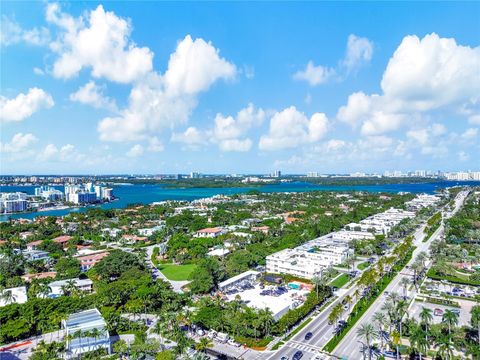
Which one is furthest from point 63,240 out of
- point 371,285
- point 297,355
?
point 371,285

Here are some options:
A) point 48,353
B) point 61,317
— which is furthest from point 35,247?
point 48,353

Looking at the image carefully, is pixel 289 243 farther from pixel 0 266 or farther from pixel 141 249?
pixel 0 266

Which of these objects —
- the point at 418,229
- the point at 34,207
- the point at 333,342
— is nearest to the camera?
the point at 333,342

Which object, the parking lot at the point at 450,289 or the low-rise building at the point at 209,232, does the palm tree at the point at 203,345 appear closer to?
the parking lot at the point at 450,289

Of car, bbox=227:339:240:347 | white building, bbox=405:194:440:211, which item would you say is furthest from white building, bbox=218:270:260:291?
white building, bbox=405:194:440:211

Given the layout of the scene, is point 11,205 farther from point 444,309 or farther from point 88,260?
point 444,309

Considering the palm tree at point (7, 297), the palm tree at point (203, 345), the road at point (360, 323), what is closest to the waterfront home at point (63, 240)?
the palm tree at point (7, 297)

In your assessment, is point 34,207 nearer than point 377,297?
No
